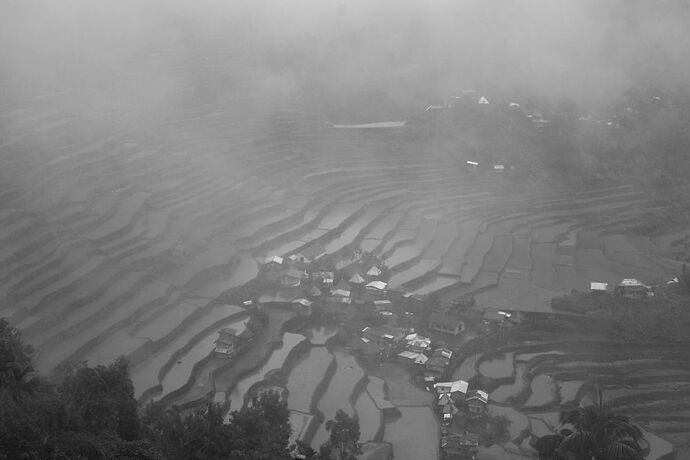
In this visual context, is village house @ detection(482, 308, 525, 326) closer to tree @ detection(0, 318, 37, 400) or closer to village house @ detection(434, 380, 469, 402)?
village house @ detection(434, 380, 469, 402)

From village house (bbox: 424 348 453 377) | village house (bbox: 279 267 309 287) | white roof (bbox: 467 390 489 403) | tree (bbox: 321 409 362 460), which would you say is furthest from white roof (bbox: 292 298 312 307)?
tree (bbox: 321 409 362 460)

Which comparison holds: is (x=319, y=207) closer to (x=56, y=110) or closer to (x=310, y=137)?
(x=310, y=137)

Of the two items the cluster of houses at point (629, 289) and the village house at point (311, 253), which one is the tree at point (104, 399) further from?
the cluster of houses at point (629, 289)

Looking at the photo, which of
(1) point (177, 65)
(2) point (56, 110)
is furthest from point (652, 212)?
(2) point (56, 110)

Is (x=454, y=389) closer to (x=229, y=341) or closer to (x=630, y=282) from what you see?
(x=229, y=341)

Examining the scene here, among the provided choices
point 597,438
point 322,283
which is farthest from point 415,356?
point 597,438

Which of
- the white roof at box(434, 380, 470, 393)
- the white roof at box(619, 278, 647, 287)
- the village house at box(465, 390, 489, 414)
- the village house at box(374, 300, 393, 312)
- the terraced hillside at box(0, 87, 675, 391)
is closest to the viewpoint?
the village house at box(465, 390, 489, 414)

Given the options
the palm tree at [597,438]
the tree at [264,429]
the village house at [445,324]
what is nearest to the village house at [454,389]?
the village house at [445,324]
